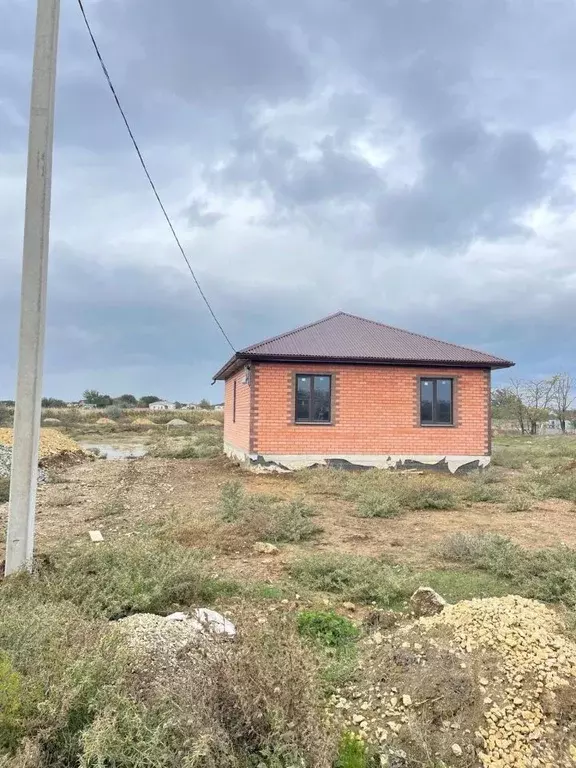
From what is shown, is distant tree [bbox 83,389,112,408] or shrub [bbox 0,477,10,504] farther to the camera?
distant tree [bbox 83,389,112,408]

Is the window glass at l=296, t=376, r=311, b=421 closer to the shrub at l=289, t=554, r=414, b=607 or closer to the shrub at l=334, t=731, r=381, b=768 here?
the shrub at l=289, t=554, r=414, b=607

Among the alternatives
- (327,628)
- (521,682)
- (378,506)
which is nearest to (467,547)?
(378,506)

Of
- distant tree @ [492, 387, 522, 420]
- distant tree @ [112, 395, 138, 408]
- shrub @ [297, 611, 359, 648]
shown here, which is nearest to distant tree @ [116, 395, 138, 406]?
distant tree @ [112, 395, 138, 408]

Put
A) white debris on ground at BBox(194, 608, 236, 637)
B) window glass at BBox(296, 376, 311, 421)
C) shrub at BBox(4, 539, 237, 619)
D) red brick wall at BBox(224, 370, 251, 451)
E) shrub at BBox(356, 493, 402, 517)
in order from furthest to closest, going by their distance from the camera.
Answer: red brick wall at BBox(224, 370, 251, 451) < window glass at BBox(296, 376, 311, 421) < shrub at BBox(356, 493, 402, 517) < shrub at BBox(4, 539, 237, 619) < white debris on ground at BBox(194, 608, 236, 637)

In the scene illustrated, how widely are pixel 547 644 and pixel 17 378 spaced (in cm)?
441

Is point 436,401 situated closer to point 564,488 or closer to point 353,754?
point 564,488

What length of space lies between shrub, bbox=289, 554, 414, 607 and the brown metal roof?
28.1ft

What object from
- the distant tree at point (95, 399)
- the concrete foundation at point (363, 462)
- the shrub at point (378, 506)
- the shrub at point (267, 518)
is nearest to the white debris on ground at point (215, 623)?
the shrub at point (267, 518)

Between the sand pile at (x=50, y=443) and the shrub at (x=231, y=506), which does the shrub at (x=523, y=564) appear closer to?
the shrub at (x=231, y=506)

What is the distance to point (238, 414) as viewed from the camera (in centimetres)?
1670

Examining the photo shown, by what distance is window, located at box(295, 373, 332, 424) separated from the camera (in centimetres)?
1441

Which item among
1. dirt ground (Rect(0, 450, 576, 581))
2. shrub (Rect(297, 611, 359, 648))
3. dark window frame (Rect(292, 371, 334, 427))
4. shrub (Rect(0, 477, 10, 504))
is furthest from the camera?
dark window frame (Rect(292, 371, 334, 427))

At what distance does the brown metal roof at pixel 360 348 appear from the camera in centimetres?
1420

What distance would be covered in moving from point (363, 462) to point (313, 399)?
2.11 m
